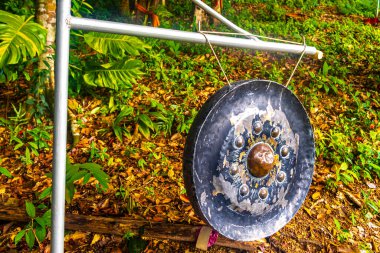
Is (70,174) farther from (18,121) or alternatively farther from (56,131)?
(18,121)

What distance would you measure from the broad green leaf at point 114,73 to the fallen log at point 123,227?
1683mm

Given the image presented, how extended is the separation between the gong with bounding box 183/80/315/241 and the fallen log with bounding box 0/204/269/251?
112 centimetres

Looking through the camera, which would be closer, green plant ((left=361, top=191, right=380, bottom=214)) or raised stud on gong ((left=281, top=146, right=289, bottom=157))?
raised stud on gong ((left=281, top=146, right=289, bottom=157))

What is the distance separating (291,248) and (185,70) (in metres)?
2.71

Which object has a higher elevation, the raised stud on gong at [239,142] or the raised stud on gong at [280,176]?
the raised stud on gong at [239,142]

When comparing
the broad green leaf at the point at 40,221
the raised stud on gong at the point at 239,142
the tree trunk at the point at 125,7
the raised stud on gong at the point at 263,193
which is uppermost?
the tree trunk at the point at 125,7

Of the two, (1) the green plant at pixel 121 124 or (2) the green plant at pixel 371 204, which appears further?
(1) the green plant at pixel 121 124

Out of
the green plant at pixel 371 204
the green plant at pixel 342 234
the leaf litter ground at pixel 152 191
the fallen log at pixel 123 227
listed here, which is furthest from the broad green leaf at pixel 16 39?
the green plant at pixel 371 204

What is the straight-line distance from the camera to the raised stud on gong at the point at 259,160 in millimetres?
1748

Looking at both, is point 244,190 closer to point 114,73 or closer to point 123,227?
point 123,227

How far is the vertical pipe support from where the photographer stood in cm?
153

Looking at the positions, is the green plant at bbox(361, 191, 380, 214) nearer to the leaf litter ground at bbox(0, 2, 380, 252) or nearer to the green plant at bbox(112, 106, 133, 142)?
the leaf litter ground at bbox(0, 2, 380, 252)

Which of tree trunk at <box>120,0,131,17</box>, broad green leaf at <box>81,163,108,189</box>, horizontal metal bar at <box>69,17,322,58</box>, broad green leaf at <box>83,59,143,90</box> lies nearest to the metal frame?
horizontal metal bar at <box>69,17,322,58</box>

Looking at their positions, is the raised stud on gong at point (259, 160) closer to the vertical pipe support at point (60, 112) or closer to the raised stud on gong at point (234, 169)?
the raised stud on gong at point (234, 169)
